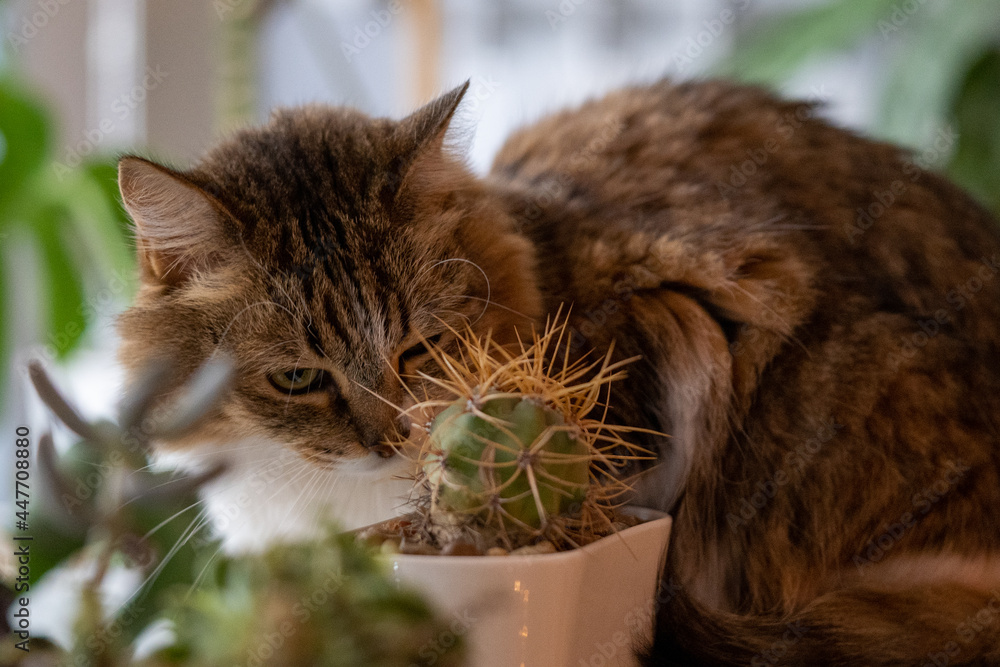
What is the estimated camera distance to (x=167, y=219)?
108cm

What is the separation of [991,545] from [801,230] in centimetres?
54

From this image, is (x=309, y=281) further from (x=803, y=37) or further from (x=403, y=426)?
(x=803, y=37)

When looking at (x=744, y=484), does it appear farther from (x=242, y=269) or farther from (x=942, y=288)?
(x=242, y=269)

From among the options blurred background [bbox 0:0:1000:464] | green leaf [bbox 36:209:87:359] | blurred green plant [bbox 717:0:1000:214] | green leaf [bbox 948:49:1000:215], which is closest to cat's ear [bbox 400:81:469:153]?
blurred background [bbox 0:0:1000:464]

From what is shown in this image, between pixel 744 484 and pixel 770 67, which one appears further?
pixel 770 67

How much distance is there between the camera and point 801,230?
1316mm

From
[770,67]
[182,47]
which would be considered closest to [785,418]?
[770,67]

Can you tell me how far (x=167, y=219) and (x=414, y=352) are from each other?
14.6 inches

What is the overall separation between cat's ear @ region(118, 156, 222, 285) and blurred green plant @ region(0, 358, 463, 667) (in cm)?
56

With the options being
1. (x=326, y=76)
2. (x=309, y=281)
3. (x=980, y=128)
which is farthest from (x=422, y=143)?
(x=980, y=128)

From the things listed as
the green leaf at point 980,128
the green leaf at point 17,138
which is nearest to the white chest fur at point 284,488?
the green leaf at point 17,138

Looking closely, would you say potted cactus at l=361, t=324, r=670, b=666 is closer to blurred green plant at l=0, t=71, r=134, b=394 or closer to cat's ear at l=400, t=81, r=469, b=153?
cat's ear at l=400, t=81, r=469, b=153

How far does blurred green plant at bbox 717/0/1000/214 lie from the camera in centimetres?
237

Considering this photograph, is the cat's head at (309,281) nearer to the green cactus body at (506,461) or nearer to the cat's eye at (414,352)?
the cat's eye at (414,352)
